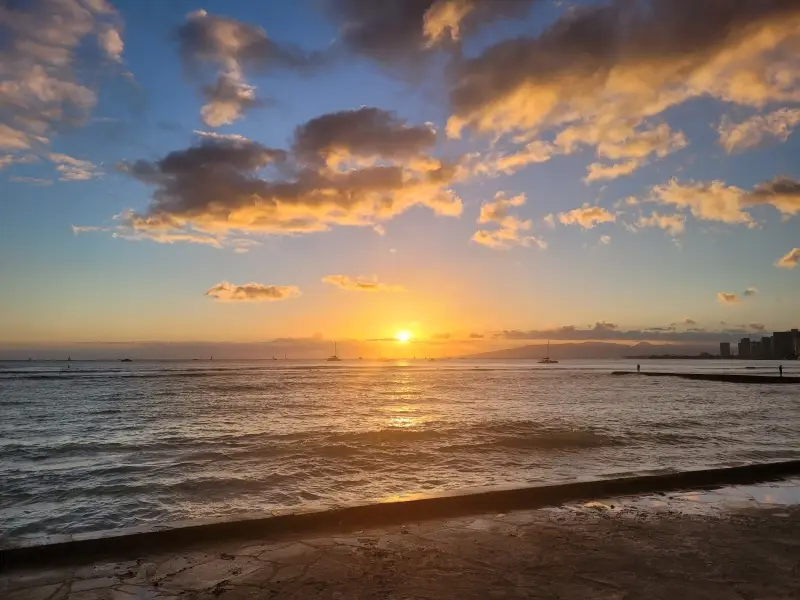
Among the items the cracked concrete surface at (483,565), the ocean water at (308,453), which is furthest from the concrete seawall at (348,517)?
the ocean water at (308,453)

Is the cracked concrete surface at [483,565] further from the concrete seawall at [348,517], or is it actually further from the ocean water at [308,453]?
the ocean water at [308,453]

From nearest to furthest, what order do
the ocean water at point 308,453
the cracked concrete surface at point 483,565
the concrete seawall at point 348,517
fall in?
the cracked concrete surface at point 483,565 → the concrete seawall at point 348,517 → the ocean water at point 308,453

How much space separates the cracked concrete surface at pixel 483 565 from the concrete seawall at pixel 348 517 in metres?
0.28

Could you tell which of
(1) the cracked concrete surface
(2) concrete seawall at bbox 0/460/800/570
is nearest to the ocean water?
(2) concrete seawall at bbox 0/460/800/570

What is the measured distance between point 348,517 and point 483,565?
276cm

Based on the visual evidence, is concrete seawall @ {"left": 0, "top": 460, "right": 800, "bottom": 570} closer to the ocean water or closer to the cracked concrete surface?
the cracked concrete surface

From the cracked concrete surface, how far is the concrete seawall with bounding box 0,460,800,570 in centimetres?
28

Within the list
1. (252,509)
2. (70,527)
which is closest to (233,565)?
(252,509)

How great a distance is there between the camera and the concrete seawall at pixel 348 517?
7164 millimetres

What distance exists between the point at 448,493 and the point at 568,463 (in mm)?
7593

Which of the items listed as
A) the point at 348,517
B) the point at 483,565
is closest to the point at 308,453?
the point at 348,517

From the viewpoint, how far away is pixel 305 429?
2394 centimetres

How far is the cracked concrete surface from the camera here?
19.5 feet

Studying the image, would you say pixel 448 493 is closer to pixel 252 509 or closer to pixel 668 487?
pixel 252 509
